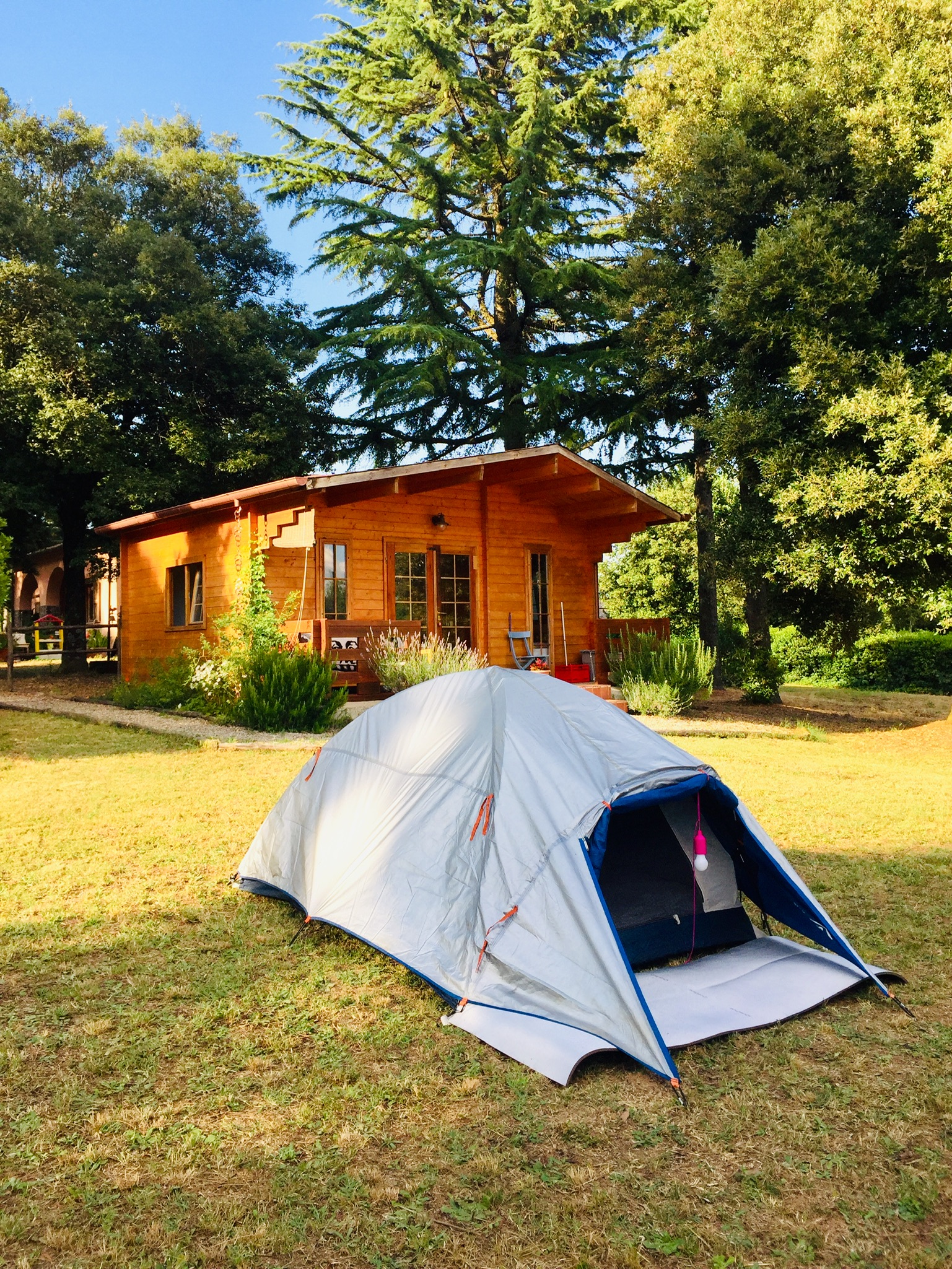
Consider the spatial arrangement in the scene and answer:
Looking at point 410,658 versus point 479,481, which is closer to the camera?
point 410,658

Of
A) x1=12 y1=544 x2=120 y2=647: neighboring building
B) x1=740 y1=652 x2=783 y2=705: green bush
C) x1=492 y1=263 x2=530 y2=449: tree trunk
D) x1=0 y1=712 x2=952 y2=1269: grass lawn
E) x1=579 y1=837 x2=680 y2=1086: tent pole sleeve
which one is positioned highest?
x1=492 y1=263 x2=530 y2=449: tree trunk

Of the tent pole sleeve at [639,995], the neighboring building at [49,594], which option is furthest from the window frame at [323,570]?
the neighboring building at [49,594]

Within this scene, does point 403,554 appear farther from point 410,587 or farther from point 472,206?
point 472,206

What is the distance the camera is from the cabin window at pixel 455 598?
51.6 feet

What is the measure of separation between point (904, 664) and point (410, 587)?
13.3 meters

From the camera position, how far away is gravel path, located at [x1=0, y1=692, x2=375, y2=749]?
1048cm

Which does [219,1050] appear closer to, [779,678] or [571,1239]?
[571,1239]

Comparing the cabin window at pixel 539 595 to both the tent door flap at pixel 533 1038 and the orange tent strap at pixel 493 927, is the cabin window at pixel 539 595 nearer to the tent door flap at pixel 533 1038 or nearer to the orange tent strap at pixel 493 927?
the orange tent strap at pixel 493 927

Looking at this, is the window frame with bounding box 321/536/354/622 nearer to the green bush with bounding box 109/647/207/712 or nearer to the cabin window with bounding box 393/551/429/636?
the cabin window with bounding box 393/551/429/636

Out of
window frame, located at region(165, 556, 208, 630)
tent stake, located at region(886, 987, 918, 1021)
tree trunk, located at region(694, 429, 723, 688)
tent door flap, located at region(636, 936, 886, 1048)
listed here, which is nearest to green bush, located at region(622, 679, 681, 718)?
tree trunk, located at region(694, 429, 723, 688)

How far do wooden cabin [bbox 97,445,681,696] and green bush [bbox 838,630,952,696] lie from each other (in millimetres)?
8355

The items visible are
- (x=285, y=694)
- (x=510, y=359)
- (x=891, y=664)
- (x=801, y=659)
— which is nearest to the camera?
(x=285, y=694)

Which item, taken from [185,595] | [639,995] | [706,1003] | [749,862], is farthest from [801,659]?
[639,995]

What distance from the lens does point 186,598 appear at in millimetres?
15609
